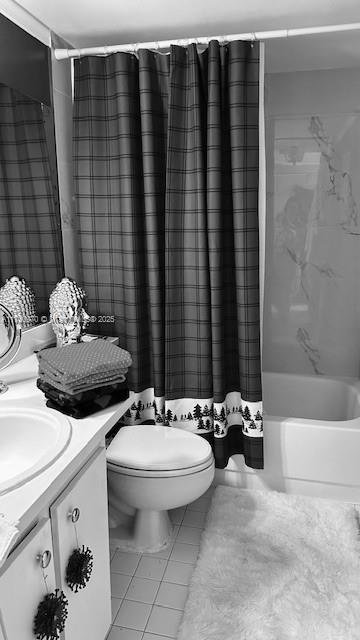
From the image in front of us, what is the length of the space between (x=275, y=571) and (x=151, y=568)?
1.57 ft

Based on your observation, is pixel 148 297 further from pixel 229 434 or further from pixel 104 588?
pixel 104 588

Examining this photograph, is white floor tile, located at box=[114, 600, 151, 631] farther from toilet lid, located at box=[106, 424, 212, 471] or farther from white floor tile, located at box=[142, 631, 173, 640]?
toilet lid, located at box=[106, 424, 212, 471]

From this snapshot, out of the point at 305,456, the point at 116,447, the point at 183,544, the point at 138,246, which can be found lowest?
the point at 183,544

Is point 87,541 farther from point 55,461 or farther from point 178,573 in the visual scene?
point 178,573

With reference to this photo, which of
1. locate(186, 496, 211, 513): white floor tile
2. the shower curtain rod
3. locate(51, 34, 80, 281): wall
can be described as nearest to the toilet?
locate(186, 496, 211, 513): white floor tile

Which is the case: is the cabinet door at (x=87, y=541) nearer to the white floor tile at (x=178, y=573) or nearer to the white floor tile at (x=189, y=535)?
the white floor tile at (x=178, y=573)

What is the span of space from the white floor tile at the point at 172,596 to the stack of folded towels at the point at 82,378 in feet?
2.66

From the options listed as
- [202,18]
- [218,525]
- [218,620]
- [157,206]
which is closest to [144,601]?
[218,620]

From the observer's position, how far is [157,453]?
187 centimetres

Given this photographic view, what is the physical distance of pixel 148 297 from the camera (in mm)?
2262

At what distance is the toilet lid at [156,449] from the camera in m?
1.81

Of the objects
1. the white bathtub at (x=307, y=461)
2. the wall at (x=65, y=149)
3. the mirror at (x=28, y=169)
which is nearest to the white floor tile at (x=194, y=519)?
the white bathtub at (x=307, y=461)

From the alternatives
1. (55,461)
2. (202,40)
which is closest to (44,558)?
(55,461)

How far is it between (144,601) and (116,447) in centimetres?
55
